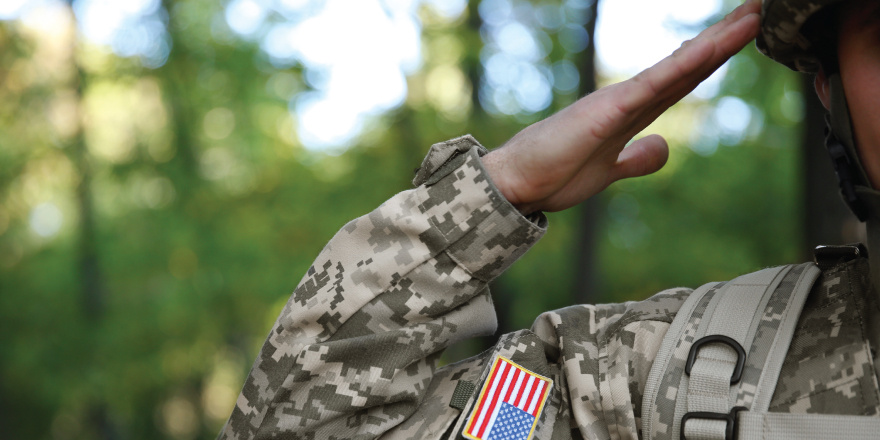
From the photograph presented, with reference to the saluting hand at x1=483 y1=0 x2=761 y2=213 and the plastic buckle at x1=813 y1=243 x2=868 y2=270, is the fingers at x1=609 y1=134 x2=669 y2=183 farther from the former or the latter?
the plastic buckle at x1=813 y1=243 x2=868 y2=270

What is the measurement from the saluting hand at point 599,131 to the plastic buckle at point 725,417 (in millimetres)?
567

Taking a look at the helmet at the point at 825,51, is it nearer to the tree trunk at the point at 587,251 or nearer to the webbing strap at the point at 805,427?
the webbing strap at the point at 805,427

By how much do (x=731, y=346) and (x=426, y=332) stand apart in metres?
0.64

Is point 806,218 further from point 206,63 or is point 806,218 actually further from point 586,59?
point 206,63

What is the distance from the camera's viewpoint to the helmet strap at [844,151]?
1427 mm

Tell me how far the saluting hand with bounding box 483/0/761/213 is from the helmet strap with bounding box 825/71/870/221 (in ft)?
0.70

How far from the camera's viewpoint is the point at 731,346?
54.1 inches

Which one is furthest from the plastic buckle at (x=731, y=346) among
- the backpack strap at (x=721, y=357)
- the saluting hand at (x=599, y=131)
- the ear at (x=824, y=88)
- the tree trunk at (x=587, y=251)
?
the tree trunk at (x=587, y=251)

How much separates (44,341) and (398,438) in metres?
8.17

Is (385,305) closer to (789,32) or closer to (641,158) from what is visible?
(641,158)

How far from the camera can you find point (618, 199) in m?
7.98

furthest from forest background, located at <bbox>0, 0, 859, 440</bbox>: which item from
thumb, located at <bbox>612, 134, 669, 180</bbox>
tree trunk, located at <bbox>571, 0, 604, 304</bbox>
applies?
thumb, located at <bbox>612, 134, 669, 180</bbox>

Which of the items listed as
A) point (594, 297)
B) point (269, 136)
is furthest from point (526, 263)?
point (269, 136)

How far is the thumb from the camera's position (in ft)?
5.71
